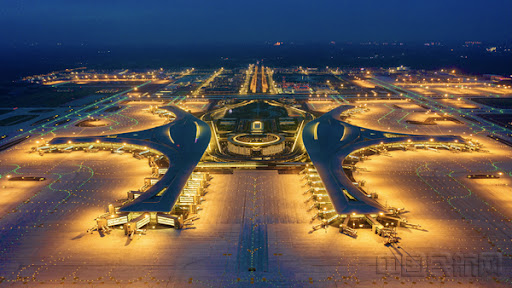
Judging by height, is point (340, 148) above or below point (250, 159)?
above

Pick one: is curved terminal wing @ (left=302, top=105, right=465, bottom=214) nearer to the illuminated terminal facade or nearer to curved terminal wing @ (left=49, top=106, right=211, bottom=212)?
the illuminated terminal facade

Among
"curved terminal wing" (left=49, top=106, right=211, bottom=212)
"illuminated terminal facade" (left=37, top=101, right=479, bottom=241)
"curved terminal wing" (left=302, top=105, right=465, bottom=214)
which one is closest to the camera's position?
"curved terminal wing" (left=302, top=105, right=465, bottom=214)

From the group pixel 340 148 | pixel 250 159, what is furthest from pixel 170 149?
pixel 340 148

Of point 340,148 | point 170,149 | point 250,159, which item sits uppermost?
point 340,148

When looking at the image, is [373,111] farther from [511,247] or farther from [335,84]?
[511,247]

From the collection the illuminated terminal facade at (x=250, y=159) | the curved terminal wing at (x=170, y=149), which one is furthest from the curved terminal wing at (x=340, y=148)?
the curved terminal wing at (x=170, y=149)

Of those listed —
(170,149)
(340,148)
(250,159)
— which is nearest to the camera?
(340,148)

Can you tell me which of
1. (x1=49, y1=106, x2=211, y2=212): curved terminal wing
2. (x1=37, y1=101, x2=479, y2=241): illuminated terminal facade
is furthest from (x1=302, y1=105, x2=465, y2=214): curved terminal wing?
(x1=49, y1=106, x2=211, y2=212): curved terminal wing

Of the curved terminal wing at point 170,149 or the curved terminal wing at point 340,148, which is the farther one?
the curved terminal wing at point 170,149

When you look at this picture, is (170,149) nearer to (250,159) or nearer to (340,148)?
(250,159)

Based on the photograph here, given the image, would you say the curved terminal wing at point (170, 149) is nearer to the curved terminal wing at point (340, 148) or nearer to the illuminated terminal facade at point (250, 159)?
the illuminated terminal facade at point (250, 159)

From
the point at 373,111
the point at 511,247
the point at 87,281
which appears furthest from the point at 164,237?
the point at 373,111
